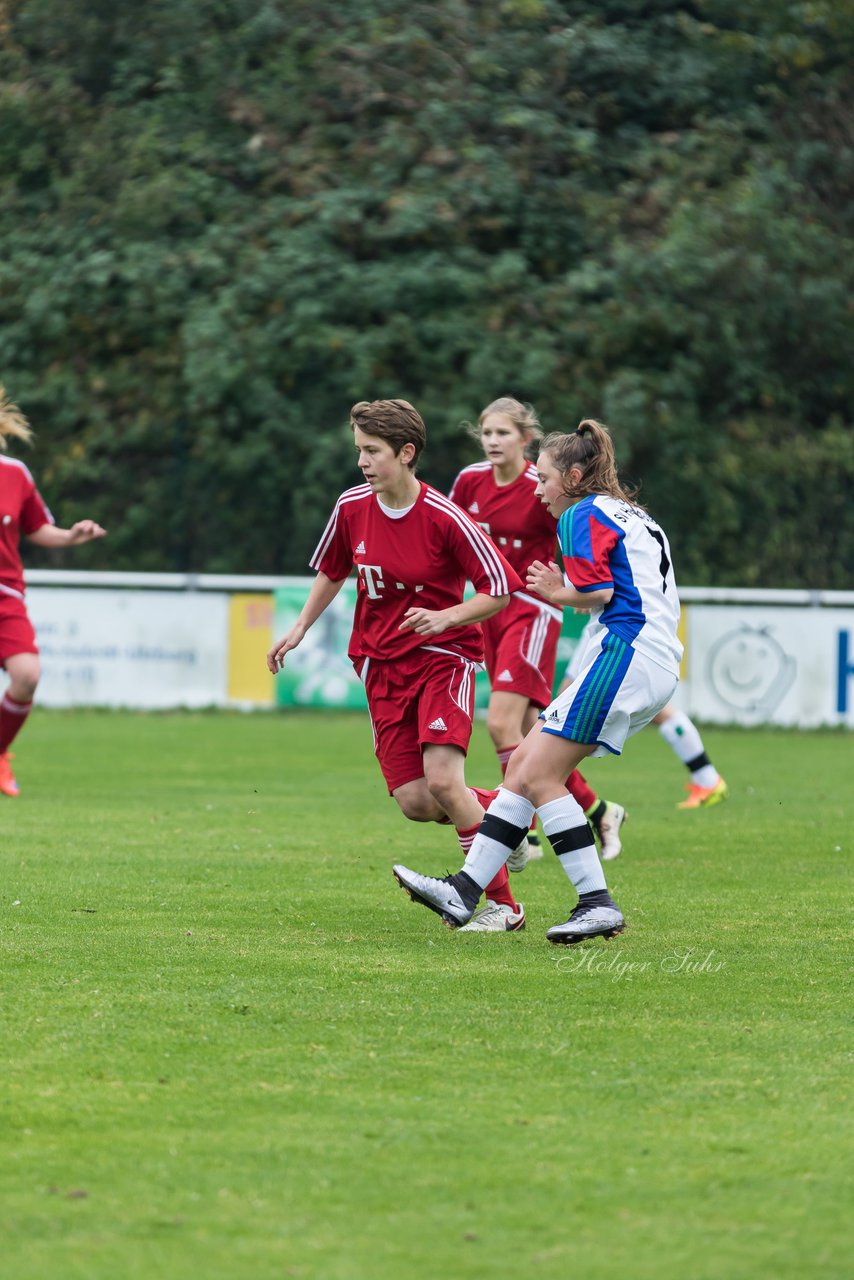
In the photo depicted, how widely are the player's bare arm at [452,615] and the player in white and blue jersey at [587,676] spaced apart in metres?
0.37

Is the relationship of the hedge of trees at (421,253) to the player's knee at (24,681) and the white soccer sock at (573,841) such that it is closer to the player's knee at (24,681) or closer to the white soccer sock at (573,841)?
the player's knee at (24,681)

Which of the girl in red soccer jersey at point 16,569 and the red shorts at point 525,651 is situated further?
the girl in red soccer jersey at point 16,569

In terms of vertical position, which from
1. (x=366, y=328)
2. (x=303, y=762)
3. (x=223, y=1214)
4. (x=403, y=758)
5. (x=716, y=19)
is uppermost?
(x=716, y=19)

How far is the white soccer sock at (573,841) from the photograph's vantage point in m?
6.31

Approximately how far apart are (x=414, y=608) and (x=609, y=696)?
2.78 ft

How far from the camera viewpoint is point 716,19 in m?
22.5

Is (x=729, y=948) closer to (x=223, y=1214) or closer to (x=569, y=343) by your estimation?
(x=223, y=1214)

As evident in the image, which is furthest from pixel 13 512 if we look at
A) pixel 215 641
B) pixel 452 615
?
pixel 215 641

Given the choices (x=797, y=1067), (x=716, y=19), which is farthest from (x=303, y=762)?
(x=716, y=19)

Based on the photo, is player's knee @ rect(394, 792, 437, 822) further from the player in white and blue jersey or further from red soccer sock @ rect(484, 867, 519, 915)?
the player in white and blue jersey

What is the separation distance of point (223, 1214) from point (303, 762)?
10118mm

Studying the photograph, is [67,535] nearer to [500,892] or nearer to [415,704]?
[415,704]

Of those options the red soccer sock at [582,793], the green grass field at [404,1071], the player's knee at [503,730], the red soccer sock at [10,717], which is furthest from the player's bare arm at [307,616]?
the red soccer sock at [10,717]

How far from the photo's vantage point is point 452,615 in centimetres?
646
